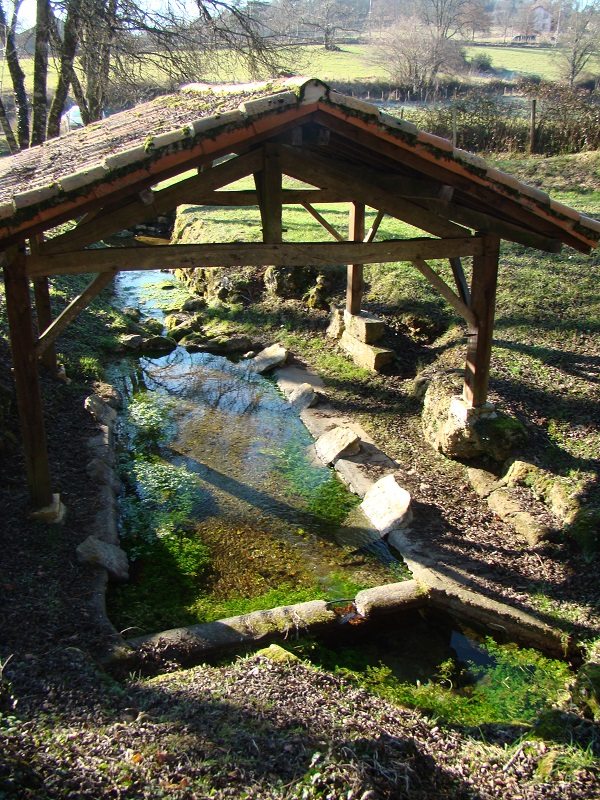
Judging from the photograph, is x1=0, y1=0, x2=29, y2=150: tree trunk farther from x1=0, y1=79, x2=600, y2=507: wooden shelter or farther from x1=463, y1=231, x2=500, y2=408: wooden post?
x1=463, y1=231, x2=500, y2=408: wooden post

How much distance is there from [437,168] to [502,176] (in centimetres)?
58

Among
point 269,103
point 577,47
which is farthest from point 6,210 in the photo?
point 577,47

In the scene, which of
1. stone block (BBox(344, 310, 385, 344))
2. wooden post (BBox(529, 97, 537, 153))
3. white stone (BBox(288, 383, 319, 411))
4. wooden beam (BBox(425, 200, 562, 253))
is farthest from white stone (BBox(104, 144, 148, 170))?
wooden post (BBox(529, 97, 537, 153))

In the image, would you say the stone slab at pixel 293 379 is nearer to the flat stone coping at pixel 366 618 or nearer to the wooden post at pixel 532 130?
the flat stone coping at pixel 366 618

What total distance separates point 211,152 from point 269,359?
20.4 feet

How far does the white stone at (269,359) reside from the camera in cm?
1111

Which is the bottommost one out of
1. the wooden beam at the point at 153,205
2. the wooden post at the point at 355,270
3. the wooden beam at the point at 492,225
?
the wooden post at the point at 355,270

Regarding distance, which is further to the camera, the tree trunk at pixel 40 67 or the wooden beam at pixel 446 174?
the tree trunk at pixel 40 67

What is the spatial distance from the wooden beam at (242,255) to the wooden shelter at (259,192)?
0.01 meters

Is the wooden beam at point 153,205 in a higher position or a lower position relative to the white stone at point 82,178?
lower

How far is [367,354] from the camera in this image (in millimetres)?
10406

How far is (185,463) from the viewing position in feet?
27.0

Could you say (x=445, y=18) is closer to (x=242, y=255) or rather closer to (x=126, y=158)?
(x=242, y=255)

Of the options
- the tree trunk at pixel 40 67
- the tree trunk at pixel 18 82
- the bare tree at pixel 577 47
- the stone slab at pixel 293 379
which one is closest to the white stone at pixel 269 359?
the stone slab at pixel 293 379
